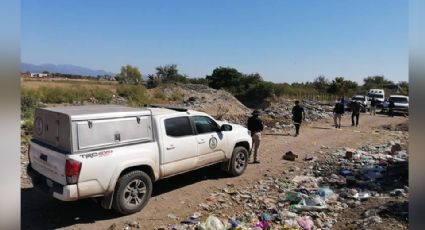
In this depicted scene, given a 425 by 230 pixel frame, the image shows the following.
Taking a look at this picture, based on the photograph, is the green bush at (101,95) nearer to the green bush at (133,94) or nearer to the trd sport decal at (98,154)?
the green bush at (133,94)

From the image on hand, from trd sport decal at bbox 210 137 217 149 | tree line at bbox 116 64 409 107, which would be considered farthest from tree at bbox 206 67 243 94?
trd sport decal at bbox 210 137 217 149

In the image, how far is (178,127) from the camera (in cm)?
771

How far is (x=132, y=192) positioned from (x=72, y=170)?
50.2 inches

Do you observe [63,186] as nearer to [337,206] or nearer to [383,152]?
[337,206]

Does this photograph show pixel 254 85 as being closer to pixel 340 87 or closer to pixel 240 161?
pixel 340 87

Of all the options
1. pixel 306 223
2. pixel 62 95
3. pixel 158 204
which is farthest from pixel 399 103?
pixel 62 95

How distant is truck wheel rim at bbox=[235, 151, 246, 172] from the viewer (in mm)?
9281

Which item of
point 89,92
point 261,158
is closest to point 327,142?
point 261,158

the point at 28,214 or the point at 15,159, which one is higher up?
the point at 15,159

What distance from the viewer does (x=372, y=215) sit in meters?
6.68

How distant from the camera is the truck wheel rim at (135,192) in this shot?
657cm

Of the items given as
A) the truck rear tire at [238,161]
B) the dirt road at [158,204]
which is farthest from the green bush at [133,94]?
the truck rear tire at [238,161]

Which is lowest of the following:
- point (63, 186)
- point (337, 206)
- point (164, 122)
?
point (337, 206)

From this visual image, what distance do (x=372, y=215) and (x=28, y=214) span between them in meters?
6.15
